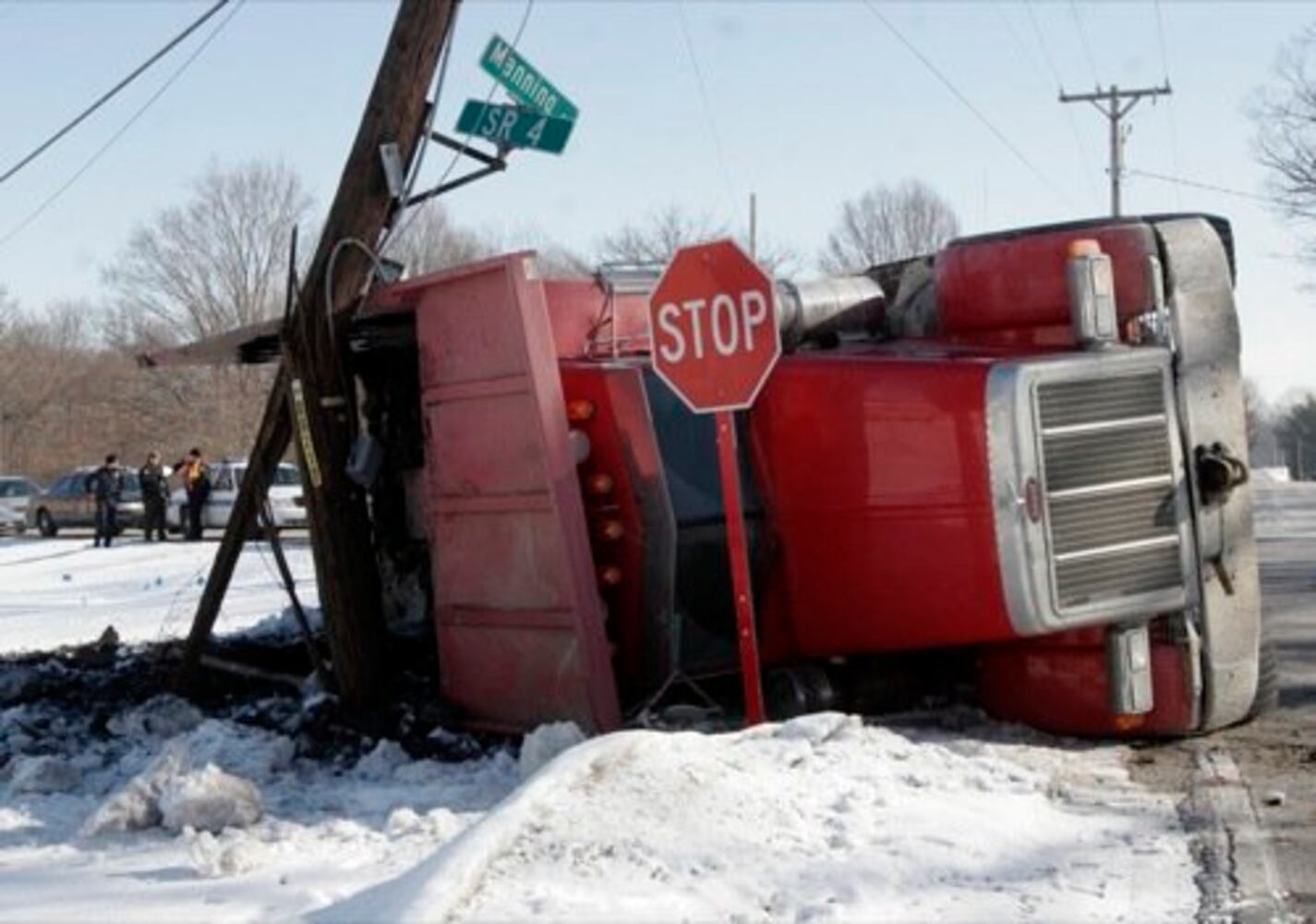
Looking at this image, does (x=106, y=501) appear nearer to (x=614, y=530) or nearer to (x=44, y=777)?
(x=44, y=777)

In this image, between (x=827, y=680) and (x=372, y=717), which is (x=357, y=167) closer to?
(x=372, y=717)

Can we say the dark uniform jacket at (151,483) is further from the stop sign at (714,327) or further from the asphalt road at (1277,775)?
the stop sign at (714,327)

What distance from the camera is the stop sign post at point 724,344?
25.3ft

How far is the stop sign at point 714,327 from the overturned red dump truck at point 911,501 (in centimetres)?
64

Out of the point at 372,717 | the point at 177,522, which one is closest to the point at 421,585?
the point at 372,717

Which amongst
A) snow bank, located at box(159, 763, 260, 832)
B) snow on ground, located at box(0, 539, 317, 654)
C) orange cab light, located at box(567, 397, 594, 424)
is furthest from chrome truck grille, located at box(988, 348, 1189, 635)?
snow on ground, located at box(0, 539, 317, 654)

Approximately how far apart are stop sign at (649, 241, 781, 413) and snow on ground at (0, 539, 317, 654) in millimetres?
7113

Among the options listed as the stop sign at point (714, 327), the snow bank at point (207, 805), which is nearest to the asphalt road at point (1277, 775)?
the stop sign at point (714, 327)

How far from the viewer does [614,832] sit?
6.05 meters

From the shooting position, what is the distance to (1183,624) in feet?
27.2

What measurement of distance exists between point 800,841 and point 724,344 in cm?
244

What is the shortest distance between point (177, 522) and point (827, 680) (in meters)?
30.9

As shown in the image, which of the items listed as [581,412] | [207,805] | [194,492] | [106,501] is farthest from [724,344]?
[106,501]

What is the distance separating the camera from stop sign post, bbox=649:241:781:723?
303 inches
